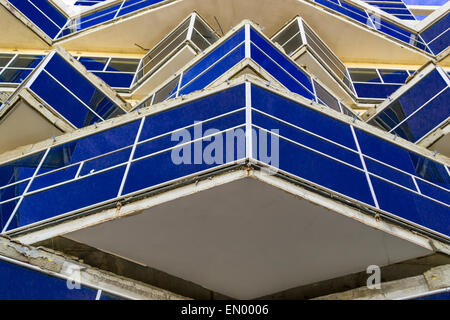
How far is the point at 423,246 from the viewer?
21.9 feet

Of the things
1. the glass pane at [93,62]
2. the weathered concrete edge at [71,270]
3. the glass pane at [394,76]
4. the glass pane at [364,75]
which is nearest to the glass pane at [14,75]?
the glass pane at [93,62]

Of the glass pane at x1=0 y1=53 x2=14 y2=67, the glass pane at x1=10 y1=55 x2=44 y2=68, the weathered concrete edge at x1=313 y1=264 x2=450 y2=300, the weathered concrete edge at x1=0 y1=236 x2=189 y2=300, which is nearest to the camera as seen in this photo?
the weathered concrete edge at x1=0 y1=236 x2=189 y2=300

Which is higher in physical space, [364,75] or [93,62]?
[364,75]

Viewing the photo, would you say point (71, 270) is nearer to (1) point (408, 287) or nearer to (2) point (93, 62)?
(1) point (408, 287)

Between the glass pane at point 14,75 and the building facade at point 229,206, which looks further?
the glass pane at point 14,75

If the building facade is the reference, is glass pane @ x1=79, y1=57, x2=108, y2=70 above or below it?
above

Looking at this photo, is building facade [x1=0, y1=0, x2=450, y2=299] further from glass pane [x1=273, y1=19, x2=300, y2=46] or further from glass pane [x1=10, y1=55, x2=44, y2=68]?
glass pane [x1=273, y1=19, x2=300, y2=46]

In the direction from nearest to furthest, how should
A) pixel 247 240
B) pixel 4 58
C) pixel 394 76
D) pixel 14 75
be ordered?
pixel 247 240 → pixel 14 75 → pixel 394 76 → pixel 4 58

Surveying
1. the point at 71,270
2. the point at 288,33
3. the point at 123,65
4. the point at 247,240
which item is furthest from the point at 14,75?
the point at 247,240

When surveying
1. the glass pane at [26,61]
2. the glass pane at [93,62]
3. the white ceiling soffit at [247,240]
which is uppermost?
the glass pane at [93,62]

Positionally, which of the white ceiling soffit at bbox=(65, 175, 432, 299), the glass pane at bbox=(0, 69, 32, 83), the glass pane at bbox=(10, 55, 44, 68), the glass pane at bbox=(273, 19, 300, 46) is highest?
the glass pane at bbox=(273, 19, 300, 46)

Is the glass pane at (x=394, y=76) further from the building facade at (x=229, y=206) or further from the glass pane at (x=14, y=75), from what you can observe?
the glass pane at (x=14, y=75)

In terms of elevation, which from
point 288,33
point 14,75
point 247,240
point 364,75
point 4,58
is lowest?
point 247,240

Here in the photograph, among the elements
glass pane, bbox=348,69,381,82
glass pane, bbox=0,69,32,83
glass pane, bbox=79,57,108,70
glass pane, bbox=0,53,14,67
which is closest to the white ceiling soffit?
glass pane, bbox=0,69,32,83
